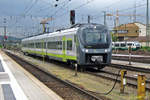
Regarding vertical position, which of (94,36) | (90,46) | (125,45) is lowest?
(125,45)

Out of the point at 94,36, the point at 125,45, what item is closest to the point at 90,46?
the point at 94,36

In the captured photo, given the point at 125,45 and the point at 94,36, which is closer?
the point at 94,36

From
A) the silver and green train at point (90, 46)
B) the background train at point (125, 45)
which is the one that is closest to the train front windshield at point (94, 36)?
the silver and green train at point (90, 46)

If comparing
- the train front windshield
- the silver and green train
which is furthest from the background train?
the train front windshield

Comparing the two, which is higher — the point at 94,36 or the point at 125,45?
the point at 94,36

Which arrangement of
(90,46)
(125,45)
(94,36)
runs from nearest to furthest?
(90,46)
(94,36)
(125,45)

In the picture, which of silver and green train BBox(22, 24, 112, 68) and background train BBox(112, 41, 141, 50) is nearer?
silver and green train BBox(22, 24, 112, 68)

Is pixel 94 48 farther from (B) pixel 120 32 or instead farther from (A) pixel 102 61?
(B) pixel 120 32

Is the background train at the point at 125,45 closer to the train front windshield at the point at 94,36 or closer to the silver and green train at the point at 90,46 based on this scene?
the silver and green train at the point at 90,46

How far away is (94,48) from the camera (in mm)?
18984

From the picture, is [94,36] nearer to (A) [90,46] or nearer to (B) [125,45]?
(A) [90,46]

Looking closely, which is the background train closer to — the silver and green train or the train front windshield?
the silver and green train

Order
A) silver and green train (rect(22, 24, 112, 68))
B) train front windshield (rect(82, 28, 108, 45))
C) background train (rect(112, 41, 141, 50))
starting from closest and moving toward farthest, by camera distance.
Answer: silver and green train (rect(22, 24, 112, 68)) < train front windshield (rect(82, 28, 108, 45)) < background train (rect(112, 41, 141, 50))

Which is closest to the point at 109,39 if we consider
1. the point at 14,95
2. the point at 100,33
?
the point at 100,33
